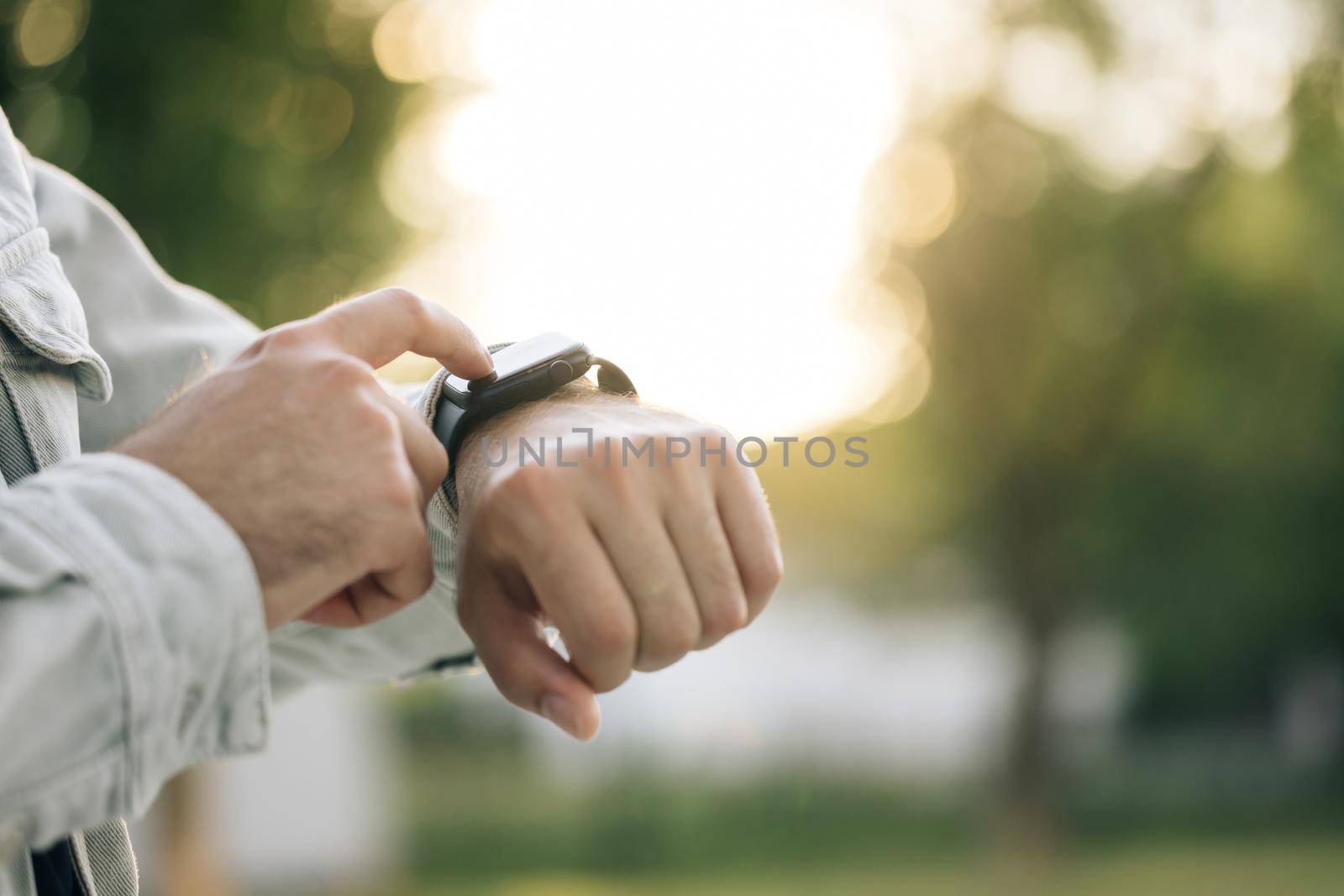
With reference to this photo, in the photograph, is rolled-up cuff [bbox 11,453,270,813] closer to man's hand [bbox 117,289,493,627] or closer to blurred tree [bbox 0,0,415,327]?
man's hand [bbox 117,289,493,627]

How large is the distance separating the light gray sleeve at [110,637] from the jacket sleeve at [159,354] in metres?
0.51

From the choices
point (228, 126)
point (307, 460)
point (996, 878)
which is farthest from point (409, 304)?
point (996, 878)

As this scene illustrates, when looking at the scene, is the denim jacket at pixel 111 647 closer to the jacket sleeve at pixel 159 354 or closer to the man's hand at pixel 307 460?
the man's hand at pixel 307 460

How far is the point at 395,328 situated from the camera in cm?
113

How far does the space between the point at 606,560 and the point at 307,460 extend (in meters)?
0.30

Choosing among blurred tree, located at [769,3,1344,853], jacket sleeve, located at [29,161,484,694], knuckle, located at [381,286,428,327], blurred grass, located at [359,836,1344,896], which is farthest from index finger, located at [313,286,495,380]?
blurred grass, located at [359,836,1344,896]

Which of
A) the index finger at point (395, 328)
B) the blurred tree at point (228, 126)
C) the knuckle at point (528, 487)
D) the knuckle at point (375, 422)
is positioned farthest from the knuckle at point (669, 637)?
the blurred tree at point (228, 126)

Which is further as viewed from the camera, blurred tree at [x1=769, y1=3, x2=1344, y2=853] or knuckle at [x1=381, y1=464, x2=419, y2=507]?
blurred tree at [x1=769, y1=3, x2=1344, y2=853]

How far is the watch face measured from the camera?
1.32m

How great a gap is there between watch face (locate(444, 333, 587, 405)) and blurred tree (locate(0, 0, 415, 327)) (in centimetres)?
449

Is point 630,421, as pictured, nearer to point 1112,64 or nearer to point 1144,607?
point 1112,64

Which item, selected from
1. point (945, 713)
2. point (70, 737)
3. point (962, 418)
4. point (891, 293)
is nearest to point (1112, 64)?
point (891, 293)

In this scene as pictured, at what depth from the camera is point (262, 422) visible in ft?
3.23

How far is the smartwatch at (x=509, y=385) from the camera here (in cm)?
131
